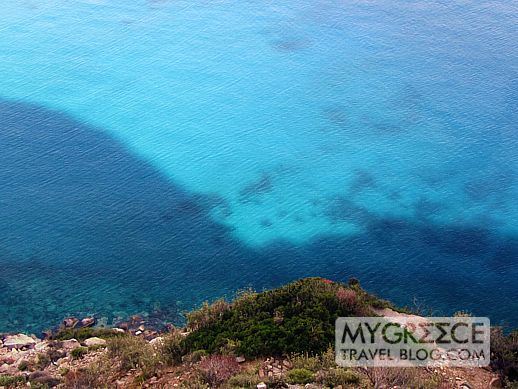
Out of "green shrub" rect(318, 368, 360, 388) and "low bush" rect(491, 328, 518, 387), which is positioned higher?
"green shrub" rect(318, 368, 360, 388)

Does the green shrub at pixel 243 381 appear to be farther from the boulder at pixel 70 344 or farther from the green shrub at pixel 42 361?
the boulder at pixel 70 344

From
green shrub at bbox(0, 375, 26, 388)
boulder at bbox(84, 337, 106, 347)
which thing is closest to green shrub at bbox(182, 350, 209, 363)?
boulder at bbox(84, 337, 106, 347)

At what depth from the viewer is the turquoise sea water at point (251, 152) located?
34.0 meters

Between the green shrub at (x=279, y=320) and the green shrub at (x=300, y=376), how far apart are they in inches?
65.9

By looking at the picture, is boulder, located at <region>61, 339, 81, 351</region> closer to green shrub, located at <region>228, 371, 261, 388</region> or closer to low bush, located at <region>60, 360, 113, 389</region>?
low bush, located at <region>60, 360, 113, 389</region>

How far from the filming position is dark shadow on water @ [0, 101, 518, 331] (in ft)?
106

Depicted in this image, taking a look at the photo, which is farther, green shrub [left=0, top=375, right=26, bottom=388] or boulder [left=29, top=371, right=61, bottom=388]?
green shrub [left=0, top=375, right=26, bottom=388]

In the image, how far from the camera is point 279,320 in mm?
22016

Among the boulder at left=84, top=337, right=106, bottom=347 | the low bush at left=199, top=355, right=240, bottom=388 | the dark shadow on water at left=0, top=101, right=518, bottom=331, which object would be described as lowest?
the dark shadow on water at left=0, top=101, right=518, bottom=331

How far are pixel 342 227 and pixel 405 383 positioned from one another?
1957 cm

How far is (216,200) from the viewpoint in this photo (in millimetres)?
39438

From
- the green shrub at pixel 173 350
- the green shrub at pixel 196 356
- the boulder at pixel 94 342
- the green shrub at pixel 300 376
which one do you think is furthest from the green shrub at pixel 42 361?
the green shrub at pixel 300 376

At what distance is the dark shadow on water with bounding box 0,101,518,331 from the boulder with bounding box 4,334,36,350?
214 cm

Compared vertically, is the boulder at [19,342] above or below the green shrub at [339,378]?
below
